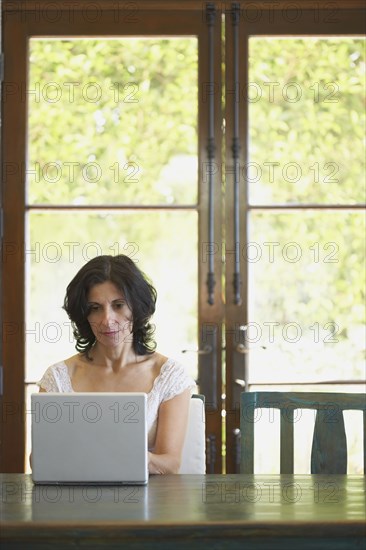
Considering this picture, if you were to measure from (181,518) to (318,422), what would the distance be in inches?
35.1

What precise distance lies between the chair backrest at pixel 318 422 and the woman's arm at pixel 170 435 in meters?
0.18

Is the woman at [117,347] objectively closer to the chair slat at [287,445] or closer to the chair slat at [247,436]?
the chair slat at [247,436]

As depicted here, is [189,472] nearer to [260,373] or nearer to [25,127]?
[260,373]

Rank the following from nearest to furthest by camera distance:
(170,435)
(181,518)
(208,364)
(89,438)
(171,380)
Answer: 1. (181,518)
2. (89,438)
3. (170,435)
4. (171,380)
5. (208,364)

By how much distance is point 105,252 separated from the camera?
403cm

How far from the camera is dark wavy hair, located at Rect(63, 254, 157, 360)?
299 cm

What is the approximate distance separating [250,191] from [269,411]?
908mm

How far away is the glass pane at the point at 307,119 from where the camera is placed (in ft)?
13.2

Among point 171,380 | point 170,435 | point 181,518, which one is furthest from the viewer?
point 171,380

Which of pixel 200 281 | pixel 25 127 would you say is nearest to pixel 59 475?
pixel 200 281

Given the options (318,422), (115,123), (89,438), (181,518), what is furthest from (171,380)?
(115,123)

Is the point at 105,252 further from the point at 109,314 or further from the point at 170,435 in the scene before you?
the point at 170,435

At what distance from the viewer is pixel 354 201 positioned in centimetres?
403

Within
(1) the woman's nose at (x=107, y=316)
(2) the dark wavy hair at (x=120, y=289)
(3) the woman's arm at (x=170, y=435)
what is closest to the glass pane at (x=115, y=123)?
(2) the dark wavy hair at (x=120, y=289)
